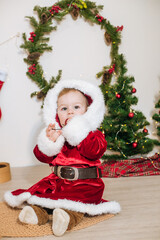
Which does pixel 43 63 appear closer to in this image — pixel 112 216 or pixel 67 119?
pixel 67 119

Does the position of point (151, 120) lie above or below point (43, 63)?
below

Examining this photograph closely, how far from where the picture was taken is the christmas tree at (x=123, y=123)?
2377 mm

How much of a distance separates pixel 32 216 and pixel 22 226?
82 mm

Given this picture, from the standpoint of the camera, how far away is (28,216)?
1220 mm

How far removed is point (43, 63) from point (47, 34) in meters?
0.29

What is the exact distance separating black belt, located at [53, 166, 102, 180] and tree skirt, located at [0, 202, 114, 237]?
8.4 inches

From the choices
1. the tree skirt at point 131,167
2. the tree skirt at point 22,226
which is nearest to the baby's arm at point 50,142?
the tree skirt at point 22,226

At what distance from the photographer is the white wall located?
2.58 m

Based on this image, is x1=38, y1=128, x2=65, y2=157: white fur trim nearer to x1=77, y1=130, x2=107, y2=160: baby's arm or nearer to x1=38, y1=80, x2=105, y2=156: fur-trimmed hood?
x1=38, y1=80, x2=105, y2=156: fur-trimmed hood

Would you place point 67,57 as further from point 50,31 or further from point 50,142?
point 50,142

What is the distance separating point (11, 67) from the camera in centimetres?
258

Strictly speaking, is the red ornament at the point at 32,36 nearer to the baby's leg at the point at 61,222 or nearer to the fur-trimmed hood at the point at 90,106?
the fur-trimmed hood at the point at 90,106

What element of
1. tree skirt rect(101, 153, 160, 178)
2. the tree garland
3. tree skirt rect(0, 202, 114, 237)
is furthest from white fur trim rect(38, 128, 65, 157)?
the tree garland

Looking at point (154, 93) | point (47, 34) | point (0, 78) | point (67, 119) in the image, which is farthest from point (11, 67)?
A: point (154, 93)
